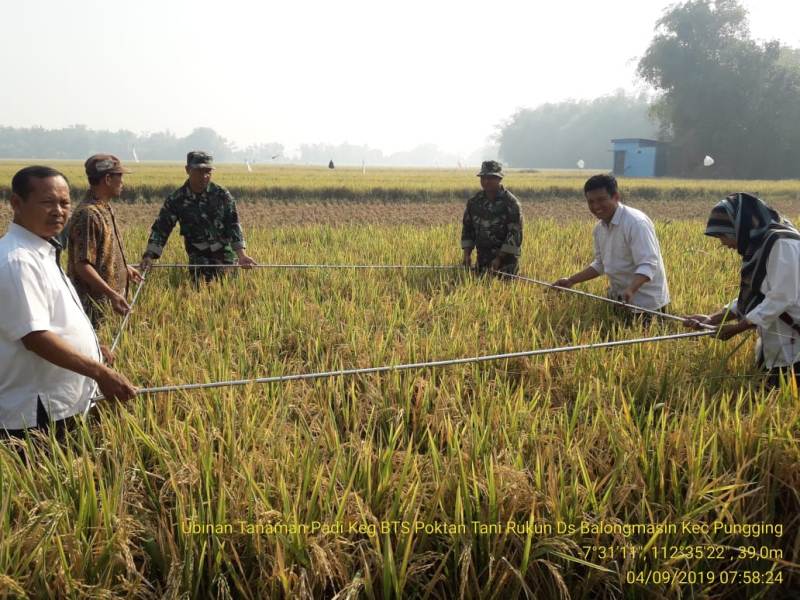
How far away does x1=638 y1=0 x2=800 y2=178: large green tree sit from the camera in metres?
37.7

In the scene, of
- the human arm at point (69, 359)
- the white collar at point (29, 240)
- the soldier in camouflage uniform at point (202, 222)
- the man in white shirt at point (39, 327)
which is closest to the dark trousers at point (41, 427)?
the man in white shirt at point (39, 327)

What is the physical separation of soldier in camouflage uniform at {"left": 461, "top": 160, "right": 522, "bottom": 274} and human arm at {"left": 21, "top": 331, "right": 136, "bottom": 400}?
398cm

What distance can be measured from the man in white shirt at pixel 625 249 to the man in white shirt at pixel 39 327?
318cm

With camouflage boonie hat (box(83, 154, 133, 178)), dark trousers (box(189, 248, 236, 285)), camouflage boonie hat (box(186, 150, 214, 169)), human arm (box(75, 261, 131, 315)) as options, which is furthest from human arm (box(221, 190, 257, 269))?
human arm (box(75, 261, 131, 315))

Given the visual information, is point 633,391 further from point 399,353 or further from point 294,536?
point 294,536

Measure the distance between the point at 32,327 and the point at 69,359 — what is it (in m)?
0.16

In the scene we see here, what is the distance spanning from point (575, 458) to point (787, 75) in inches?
1868

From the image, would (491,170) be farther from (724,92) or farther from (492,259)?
(724,92)

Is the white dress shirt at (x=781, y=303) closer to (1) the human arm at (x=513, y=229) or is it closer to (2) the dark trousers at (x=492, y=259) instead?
(1) the human arm at (x=513, y=229)

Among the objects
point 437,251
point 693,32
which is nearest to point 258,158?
point 693,32

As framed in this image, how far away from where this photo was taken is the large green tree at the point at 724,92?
124ft

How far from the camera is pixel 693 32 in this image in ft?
131

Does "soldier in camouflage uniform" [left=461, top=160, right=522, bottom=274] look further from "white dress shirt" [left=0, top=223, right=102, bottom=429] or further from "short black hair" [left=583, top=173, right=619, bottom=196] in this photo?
"white dress shirt" [left=0, top=223, right=102, bottom=429]

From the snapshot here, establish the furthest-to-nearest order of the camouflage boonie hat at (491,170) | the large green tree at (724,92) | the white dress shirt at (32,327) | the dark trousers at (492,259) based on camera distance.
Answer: the large green tree at (724,92), the dark trousers at (492,259), the camouflage boonie hat at (491,170), the white dress shirt at (32,327)
